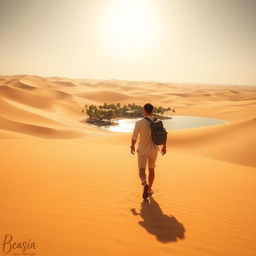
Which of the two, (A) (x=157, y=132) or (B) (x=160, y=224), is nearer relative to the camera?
(B) (x=160, y=224)

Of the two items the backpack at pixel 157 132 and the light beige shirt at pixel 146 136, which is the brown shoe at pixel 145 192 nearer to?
the light beige shirt at pixel 146 136

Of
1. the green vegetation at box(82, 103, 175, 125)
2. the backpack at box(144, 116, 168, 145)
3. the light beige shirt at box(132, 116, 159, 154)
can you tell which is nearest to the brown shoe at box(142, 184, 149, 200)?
the light beige shirt at box(132, 116, 159, 154)

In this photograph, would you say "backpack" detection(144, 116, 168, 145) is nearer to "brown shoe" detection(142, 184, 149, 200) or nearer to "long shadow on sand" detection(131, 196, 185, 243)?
"brown shoe" detection(142, 184, 149, 200)

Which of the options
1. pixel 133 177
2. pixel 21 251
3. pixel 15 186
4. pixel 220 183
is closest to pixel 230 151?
pixel 220 183

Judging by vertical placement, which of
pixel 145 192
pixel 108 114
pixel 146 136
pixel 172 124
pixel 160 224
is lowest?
pixel 160 224

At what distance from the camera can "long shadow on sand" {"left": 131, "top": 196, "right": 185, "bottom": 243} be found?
3.83 meters

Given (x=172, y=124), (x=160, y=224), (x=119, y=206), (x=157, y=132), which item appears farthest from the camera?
(x=172, y=124)

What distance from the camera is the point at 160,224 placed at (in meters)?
4.19

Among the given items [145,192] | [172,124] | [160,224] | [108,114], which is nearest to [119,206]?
[145,192]

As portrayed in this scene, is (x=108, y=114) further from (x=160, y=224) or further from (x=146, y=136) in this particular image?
(x=160, y=224)

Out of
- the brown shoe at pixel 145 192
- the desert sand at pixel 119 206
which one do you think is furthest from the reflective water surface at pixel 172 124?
the brown shoe at pixel 145 192

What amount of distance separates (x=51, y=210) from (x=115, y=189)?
5.55ft

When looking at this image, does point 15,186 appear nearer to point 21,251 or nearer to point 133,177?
point 21,251

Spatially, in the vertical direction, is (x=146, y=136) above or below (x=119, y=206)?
above
